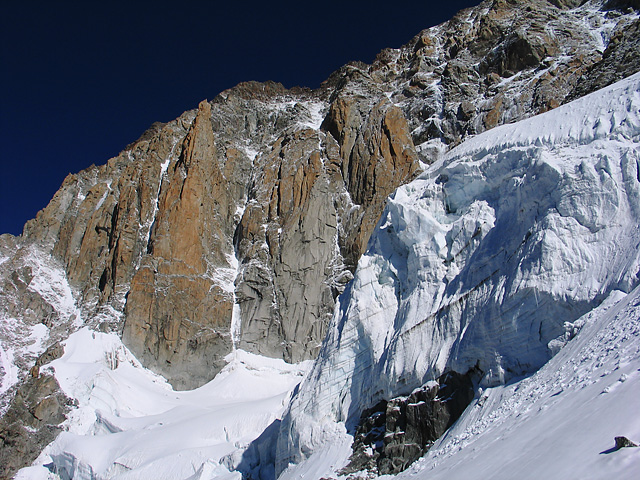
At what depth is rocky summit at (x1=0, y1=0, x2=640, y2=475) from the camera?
5722cm

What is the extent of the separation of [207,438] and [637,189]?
35.4 m

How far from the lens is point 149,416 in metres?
48.3

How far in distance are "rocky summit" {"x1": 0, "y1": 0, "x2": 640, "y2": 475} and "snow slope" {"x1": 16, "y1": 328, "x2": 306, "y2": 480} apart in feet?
5.64

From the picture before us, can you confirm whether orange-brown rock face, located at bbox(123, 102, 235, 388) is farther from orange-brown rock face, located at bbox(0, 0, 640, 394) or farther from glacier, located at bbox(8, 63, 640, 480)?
glacier, located at bbox(8, 63, 640, 480)

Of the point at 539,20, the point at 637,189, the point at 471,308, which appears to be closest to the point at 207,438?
the point at 471,308

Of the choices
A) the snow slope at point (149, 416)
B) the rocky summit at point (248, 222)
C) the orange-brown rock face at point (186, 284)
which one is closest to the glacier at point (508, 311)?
the snow slope at point (149, 416)

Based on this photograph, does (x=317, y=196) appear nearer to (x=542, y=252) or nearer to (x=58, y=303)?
(x=58, y=303)

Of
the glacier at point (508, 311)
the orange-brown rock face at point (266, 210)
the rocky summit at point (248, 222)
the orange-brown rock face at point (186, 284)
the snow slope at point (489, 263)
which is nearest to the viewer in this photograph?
the glacier at point (508, 311)

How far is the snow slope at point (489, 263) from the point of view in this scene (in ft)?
50.9

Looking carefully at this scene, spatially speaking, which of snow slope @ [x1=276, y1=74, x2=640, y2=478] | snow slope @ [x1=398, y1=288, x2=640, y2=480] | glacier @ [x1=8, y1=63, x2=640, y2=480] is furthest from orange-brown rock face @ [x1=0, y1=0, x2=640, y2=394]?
snow slope @ [x1=398, y1=288, x2=640, y2=480]

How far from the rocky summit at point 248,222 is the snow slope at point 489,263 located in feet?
106

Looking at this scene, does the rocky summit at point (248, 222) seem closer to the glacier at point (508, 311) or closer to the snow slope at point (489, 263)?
the glacier at point (508, 311)

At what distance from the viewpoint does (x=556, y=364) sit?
45.6 ft

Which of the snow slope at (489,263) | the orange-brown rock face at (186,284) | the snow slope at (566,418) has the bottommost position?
the snow slope at (566,418)
